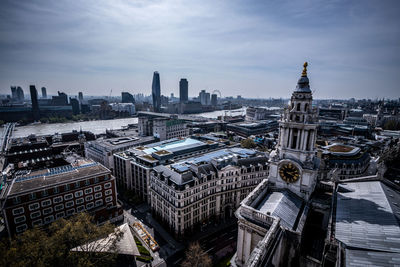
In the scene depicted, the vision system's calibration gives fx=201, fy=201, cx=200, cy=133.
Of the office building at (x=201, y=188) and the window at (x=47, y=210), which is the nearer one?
the window at (x=47, y=210)

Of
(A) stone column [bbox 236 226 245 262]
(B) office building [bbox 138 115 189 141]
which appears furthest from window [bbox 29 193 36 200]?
(B) office building [bbox 138 115 189 141]

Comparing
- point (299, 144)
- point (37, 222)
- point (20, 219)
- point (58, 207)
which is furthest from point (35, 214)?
point (299, 144)

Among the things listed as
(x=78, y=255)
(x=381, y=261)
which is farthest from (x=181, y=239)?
(x=381, y=261)

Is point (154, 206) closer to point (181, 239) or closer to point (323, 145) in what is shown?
point (181, 239)

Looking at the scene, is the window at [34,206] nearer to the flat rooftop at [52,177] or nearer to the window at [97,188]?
the flat rooftop at [52,177]

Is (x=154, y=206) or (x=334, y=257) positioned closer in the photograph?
(x=334, y=257)

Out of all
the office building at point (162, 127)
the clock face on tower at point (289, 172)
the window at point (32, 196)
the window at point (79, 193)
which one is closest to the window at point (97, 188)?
the window at point (79, 193)
